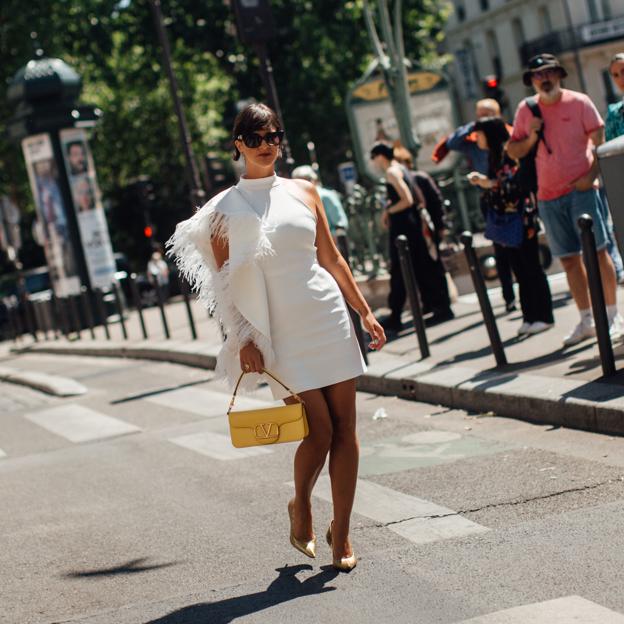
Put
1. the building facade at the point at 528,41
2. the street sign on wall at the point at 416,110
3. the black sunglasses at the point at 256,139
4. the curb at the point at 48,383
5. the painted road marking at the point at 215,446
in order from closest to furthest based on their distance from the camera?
the black sunglasses at the point at 256,139, the painted road marking at the point at 215,446, the curb at the point at 48,383, the street sign on wall at the point at 416,110, the building facade at the point at 528,41

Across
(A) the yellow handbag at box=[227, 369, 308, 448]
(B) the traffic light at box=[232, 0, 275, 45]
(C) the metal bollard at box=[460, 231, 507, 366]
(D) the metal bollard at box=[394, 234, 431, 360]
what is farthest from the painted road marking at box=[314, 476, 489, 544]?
(B) the traffic light at box=[232, 0, 275, 45]

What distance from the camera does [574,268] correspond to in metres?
9.75

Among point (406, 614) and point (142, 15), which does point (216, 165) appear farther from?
point (142, 15)

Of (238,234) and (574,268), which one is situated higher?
(238,234)

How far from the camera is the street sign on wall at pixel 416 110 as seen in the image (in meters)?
20.2

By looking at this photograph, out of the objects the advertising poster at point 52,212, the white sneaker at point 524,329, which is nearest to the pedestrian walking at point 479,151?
the white sneaker at point 524,329

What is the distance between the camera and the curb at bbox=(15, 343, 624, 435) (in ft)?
24.6

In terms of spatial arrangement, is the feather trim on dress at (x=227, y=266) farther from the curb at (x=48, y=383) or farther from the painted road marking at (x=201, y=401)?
the curb at (x=48, y=383)

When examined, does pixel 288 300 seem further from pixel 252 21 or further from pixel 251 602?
pixel 252 21

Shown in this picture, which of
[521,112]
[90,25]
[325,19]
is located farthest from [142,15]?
[521,112]

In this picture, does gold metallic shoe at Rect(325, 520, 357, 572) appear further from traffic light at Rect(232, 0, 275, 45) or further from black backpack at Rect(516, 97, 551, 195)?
traffic light at Rect(232, 0, 275, 45)

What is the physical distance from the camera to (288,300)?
529cm

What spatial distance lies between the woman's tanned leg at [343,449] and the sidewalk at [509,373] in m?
0.70

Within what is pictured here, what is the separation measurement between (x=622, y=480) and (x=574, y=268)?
3.76m
